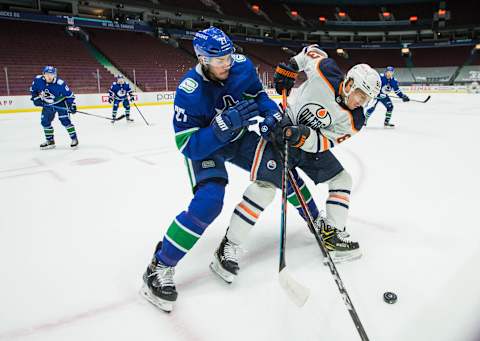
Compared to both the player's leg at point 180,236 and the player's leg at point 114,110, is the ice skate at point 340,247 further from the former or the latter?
the player's leg at point 114,110

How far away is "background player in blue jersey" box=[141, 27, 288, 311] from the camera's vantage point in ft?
4.74

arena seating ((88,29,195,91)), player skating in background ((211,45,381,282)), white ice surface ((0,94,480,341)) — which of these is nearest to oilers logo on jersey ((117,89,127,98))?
white ice surface ((0,94,480,341))

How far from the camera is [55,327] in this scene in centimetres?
139

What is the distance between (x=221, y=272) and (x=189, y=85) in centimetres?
87

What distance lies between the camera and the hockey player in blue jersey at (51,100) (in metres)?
4.93

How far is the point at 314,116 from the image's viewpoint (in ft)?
5.78

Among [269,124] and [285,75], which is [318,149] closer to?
[269,124]

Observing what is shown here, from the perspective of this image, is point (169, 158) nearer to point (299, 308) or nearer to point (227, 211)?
point (227, 211)

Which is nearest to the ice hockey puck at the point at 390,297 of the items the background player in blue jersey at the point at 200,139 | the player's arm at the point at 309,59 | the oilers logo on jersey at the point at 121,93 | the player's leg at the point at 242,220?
the player's leg at the point at 242,220

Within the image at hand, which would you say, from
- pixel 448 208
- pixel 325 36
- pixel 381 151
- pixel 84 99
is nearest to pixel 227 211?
pixel 448 208

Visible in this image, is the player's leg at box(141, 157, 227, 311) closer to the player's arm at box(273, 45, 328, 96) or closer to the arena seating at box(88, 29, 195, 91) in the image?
the player's arm at box(273, 45, 328, 96)

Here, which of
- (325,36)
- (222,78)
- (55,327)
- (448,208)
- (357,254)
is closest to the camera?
(55,327)

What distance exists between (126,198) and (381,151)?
324 centimetres

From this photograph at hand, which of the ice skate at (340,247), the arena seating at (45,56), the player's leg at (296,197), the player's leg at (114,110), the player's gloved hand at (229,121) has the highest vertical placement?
the arena seating at (45,56)
